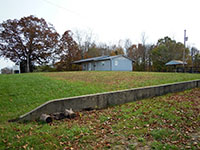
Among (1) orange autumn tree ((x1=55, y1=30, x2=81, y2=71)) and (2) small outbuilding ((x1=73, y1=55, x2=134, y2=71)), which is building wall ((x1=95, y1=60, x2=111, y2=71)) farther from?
(1) orange autumn tree ((x1=55, y1=30, x2=81, y2=71))

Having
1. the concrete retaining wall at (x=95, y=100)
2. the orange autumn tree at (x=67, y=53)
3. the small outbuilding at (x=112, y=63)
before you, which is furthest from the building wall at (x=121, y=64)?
the concrete retaining wall at (x=95, y=100)

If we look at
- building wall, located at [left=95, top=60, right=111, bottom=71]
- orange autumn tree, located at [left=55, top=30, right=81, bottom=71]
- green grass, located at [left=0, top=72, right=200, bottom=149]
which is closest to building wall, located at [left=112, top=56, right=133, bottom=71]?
building wall, located at [left=95, top=60, right=111, bottom=71]

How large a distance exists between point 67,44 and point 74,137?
33.0m

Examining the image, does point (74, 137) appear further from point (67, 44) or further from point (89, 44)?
point (89, 44)

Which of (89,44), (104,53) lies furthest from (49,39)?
(104,53)

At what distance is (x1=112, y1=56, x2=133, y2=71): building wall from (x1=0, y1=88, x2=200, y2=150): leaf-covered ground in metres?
20.2

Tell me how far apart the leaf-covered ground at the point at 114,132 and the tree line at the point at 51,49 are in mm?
24136

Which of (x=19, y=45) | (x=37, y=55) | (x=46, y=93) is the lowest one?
(x=46, y=93)

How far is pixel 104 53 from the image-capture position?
147ft

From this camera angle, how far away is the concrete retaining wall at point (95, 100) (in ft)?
16.1

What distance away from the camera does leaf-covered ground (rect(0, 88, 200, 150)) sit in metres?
3.12

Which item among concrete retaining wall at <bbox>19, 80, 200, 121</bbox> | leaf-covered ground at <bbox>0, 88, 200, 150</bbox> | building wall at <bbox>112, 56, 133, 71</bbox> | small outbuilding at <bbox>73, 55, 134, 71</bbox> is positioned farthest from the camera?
building wall at <bbox>112, 56, 133, 71</bbox>

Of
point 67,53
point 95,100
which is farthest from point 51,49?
point 95,100

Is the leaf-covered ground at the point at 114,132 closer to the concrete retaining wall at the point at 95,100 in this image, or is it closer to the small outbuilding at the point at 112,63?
the concrete retaining wall at the point at 95,100
